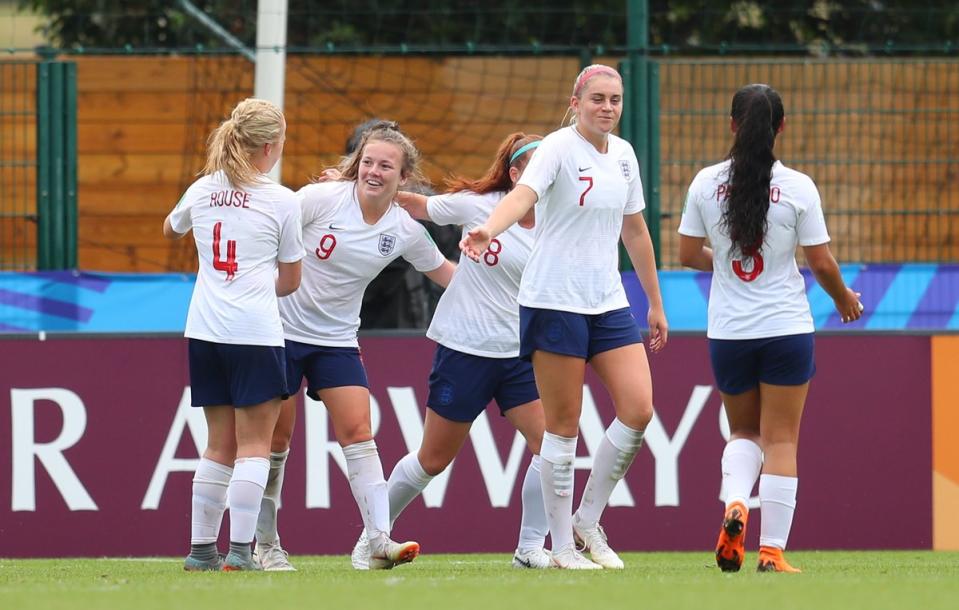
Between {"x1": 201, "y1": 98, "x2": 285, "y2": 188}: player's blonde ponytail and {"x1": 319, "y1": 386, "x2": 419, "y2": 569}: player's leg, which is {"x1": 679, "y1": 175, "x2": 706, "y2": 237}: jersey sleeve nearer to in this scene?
{"x1": 319, "y1": 386, "x2": 419, "y2": 569}: player's leg

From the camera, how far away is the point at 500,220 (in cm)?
649

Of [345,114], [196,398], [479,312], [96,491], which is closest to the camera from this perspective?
[196,398]

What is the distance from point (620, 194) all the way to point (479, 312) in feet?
3.11

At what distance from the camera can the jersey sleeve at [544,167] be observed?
6727 mm

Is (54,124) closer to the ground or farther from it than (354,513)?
farther from it

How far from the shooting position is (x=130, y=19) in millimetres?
14250

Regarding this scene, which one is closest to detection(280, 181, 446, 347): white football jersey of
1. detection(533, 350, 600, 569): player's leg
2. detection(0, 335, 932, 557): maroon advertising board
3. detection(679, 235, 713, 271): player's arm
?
detection(533, 350, 600, 569): player's leg

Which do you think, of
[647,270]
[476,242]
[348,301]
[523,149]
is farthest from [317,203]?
[647,270]

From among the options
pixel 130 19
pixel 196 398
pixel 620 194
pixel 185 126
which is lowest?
pixel 196 398

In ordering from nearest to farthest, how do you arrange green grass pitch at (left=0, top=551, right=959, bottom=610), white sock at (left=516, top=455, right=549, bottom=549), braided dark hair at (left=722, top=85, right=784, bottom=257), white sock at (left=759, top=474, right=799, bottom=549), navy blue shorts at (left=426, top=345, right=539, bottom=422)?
green grass pitch at (left=0, top=551, right=959, bottom=610) → braided dark hair at (left=722, top=85, right=784, bottom=257) → white sock at (left=759, top=474, right=799, bottom=549) → navy blue shorts at (left=426, top=345, right=539, bottom=422) → white sock at (left=516, top=455, right=549, bottom=549)

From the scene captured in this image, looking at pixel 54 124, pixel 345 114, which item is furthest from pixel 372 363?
pixel 345 114

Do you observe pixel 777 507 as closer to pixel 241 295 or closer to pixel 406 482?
pixel 406 482

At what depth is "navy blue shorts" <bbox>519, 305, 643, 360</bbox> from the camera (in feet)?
22.3

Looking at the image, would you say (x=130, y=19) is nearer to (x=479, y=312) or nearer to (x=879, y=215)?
(x=879, y=215)
